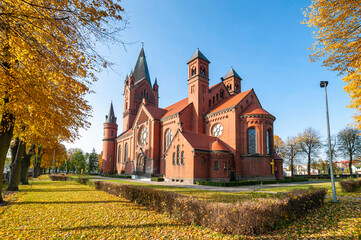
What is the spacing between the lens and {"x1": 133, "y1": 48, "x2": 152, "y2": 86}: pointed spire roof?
182 feet

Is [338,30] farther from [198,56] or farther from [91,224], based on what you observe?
[198,56]

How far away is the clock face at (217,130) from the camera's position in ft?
105

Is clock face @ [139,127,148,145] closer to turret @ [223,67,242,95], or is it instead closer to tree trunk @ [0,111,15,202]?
turret @ [223,67,242,95]

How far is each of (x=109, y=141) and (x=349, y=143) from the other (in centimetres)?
5571

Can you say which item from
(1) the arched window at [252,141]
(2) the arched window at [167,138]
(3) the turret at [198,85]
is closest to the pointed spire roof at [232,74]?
(3) the turret at [198,85]

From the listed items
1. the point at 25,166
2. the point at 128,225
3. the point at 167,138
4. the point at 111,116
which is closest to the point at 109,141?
the point at 111,116

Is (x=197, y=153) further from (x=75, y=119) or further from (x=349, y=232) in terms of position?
(x=349, y=232)

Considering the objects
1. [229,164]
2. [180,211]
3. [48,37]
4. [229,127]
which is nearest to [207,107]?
[229,127]

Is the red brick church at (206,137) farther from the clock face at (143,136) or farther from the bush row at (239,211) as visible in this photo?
the bush row at (239,211)

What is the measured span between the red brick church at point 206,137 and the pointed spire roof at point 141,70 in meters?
15.9

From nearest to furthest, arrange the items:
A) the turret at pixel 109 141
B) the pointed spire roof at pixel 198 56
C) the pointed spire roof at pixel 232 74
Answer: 1. the pointed spire roof at pixel 198 56
2. the pointed spire roof at pixel 232 74
3. the turret at pixel 109 141

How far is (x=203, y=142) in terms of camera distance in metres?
29.3

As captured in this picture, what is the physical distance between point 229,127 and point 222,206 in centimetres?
2402

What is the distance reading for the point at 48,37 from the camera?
6.48m
